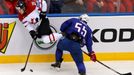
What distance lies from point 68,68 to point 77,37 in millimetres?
548

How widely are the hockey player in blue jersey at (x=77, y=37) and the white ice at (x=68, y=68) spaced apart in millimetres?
269

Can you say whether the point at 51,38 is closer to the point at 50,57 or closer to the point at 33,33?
the point at 33,33

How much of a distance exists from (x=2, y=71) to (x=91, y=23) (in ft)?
4.14

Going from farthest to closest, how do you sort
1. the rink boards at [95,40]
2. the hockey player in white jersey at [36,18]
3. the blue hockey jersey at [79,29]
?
the rink boards at [95,40] < the hockey player in white jersey at [36,18] < the blue hockey jersey at [79,29]

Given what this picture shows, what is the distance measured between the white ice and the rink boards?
0.07 m

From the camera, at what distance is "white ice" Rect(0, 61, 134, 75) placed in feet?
19.8

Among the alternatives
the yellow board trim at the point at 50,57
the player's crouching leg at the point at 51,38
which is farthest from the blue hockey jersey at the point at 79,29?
the yellow board trim at the point at 50,57

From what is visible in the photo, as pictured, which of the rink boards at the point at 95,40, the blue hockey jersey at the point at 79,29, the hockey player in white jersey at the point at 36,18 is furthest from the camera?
the rink boards at the point at 95,40

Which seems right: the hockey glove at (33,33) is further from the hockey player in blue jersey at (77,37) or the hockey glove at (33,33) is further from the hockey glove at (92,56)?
the hockey glove at (92,56)

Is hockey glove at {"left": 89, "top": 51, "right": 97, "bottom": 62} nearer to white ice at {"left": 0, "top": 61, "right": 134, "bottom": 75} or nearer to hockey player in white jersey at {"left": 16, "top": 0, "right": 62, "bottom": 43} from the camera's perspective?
white ice at {"left": 0, "top": 61, "right": 134, "bottom": 75}

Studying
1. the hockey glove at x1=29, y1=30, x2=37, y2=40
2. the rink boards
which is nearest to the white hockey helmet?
the rink boards

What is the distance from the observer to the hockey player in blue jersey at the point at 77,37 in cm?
578

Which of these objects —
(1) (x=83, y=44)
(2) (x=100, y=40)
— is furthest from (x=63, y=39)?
(2) (x=100, y=40)

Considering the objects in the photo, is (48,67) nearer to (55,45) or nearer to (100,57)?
(55,45)
